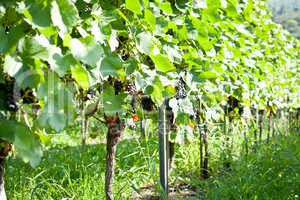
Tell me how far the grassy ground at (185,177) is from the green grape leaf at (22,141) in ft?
5.69

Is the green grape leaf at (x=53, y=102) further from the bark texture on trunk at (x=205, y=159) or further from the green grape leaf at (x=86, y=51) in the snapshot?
the bark texture on trunk at (x=205, y=159)

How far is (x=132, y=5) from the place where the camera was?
1444 millimetres

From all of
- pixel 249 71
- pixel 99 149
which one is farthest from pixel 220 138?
pixel 99 149

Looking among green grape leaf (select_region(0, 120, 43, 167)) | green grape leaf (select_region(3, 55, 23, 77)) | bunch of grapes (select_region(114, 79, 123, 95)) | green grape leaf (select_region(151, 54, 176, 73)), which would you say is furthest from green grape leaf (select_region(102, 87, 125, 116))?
bunch of grapes (select_region(114, 79, 123, 95))

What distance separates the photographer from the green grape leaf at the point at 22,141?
3.64 feet

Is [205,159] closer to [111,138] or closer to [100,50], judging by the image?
[111,138]

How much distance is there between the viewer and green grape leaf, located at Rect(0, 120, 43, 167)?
43.7 inches

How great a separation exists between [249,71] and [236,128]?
959mm

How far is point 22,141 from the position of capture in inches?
44.7

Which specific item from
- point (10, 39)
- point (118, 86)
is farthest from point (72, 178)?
point (10, 39)

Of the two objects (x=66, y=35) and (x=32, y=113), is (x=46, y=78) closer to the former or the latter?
(x=66, y=35)

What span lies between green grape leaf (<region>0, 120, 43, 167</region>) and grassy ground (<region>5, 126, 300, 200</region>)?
5.69ft

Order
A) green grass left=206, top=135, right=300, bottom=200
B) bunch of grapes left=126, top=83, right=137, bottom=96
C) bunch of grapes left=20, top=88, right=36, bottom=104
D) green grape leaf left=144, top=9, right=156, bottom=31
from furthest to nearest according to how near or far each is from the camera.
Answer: green grass left=206, top=135, right=300, bottom=200 < bunch of grapes left=126, top=83, right=137, bottom=96 < bunch of grapes left=20, top=88, right=36, bottom=104 < green grape leaf left=144, top=9, right=156, bottom=31

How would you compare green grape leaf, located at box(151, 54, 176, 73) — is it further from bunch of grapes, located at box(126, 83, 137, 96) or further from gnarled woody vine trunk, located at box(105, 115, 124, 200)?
gnarled woody vine trunk, located at box(105, 115, 124, 200)
